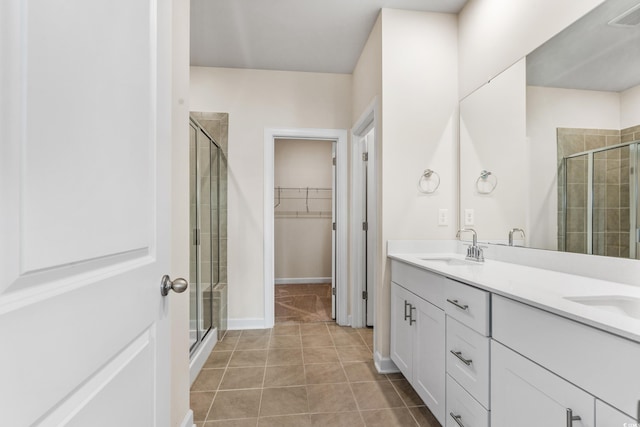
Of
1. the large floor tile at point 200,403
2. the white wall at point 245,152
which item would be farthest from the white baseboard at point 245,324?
the large floor tile at point 200,403

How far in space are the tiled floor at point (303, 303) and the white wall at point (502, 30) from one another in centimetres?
259

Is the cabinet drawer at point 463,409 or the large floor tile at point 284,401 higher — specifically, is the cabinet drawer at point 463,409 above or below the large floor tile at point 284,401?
above

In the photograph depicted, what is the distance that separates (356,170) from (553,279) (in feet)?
6.45

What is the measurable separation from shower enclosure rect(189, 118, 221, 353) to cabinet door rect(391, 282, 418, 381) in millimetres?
1435

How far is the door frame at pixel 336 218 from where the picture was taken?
119 inches

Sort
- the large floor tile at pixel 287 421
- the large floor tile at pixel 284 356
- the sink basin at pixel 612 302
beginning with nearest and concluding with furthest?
the sink basin at pixel 612 302
the large floor tile at pixel 287 421
the large floor tile at pixel 284 356

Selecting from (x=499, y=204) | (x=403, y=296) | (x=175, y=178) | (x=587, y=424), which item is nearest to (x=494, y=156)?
(x=499, y=204)

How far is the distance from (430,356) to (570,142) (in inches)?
49.3

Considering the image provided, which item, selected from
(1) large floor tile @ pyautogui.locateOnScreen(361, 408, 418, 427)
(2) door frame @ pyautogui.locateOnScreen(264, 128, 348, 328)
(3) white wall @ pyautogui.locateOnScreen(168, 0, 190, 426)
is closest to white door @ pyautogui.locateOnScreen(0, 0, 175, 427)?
(3) white wall @ pyautogui.locateOnScreen(168, 0, 190, 426)

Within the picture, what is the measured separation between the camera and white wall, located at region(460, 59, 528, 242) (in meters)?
1.70

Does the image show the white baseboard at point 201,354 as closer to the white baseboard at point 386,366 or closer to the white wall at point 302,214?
the white baseboard at point 386,366

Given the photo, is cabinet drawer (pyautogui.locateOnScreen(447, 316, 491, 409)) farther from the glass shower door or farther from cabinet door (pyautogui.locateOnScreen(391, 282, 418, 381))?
the glass shower door

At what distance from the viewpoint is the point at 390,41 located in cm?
215

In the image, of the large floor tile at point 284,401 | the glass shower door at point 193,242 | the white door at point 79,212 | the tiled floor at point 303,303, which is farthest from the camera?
the tiled floor at point 303,303
